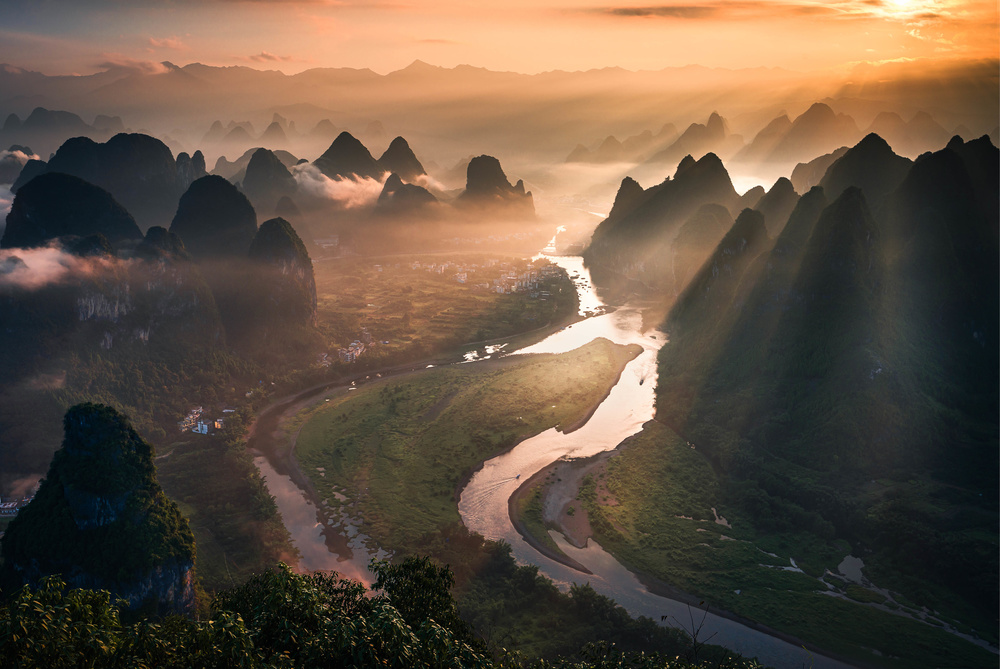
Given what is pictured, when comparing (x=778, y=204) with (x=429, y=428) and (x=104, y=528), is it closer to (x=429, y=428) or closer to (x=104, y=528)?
(x=429, y=428)

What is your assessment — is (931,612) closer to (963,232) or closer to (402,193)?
(963,232)

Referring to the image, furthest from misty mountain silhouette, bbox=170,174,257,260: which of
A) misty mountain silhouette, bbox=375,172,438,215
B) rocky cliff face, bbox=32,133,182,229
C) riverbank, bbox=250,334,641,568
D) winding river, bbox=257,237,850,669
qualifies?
misty mountain silhouette, bbox=375,172,438,215

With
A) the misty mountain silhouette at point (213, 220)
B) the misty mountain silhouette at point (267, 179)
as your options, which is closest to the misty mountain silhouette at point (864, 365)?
the misty mountain silhouette at point (213, 220)

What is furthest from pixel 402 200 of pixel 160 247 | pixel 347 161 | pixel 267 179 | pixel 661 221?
pixel 160 247

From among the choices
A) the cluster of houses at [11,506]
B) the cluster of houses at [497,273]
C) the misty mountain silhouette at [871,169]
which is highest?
the misty mountain silhouette at [871,169]

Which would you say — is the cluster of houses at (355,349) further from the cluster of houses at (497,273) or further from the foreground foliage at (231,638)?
the foreground foliage at (231,638)

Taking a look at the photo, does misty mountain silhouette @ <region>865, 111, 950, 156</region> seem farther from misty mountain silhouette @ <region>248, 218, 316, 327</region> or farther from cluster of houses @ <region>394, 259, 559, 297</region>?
misty mountain silhouette @ <region>248, 218, 316, 327</region>
